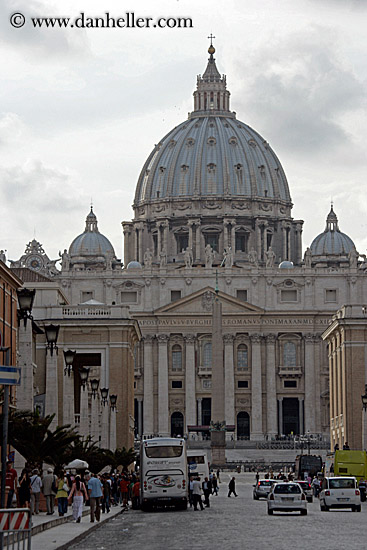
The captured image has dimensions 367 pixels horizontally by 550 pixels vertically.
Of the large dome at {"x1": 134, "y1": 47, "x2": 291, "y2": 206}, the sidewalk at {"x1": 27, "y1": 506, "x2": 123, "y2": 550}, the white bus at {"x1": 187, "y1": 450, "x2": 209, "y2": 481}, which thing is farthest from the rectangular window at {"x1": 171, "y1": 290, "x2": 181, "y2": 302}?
the sidewalk at {"x1": 27, "y1": 506, "x2": 123, "y2": 550}

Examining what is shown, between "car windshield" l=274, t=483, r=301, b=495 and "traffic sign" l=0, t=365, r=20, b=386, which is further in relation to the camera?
"car windshield" l=274, t=483, r=301, b=495

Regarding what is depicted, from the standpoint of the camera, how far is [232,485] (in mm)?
69562

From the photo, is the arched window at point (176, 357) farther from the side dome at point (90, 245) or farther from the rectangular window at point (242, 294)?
the side dome at point (90, 245)

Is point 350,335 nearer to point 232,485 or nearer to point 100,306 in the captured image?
point 100,306

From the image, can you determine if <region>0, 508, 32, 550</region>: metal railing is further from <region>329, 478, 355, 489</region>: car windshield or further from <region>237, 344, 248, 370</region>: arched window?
<region>237, 344, 248, 370</region>: arched window

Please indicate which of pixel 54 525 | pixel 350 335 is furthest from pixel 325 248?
pixel 54 525

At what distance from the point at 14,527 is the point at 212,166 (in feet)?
536

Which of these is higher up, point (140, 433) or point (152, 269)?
point (152, 269)

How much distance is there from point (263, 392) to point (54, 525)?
372 feet

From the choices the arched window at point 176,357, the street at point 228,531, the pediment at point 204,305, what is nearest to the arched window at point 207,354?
the arched window at point 176,357

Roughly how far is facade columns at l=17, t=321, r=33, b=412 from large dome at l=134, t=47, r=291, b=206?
462ft

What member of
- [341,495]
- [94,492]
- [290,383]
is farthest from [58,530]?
[290,383]

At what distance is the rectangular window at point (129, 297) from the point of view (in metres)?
153

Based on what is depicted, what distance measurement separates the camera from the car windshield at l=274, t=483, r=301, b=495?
45.1 m
